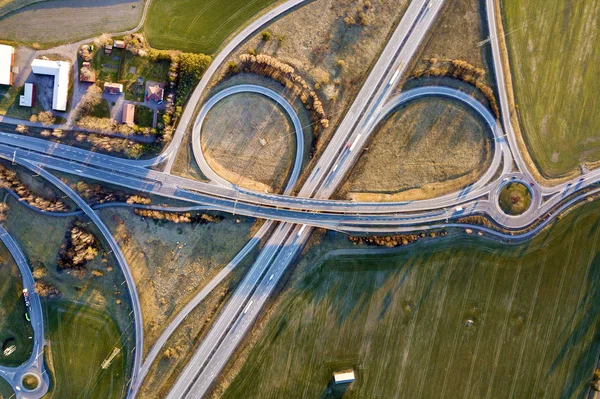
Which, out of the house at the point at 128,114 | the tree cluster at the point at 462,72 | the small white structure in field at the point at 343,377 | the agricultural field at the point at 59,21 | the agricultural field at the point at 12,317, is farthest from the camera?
the tree cluster at the point at 462,72

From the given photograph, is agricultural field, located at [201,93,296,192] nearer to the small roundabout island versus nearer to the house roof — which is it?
the house roof

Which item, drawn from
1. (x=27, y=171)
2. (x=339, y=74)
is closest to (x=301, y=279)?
(x=339, y=74)

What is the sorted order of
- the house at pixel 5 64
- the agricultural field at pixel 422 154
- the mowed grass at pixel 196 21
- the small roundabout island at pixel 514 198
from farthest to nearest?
the small roundabout island at pixel 514 198, the agricultural field at pixel 422 154, the mowed grass at pixel 196 21, the house at pixel 5 64

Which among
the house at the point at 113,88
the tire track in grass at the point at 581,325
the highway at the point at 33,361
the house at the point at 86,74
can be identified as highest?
the house at the point at 86,74

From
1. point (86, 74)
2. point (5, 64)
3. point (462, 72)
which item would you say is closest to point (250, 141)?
point (86, 74)

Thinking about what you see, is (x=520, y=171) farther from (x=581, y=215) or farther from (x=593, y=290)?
(x=593, y=290)

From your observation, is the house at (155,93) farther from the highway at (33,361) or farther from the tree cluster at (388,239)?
the tree cluster at (388,239)

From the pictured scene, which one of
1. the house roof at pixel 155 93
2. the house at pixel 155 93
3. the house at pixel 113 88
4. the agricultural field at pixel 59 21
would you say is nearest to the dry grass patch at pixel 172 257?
the house at pixel 155 93
